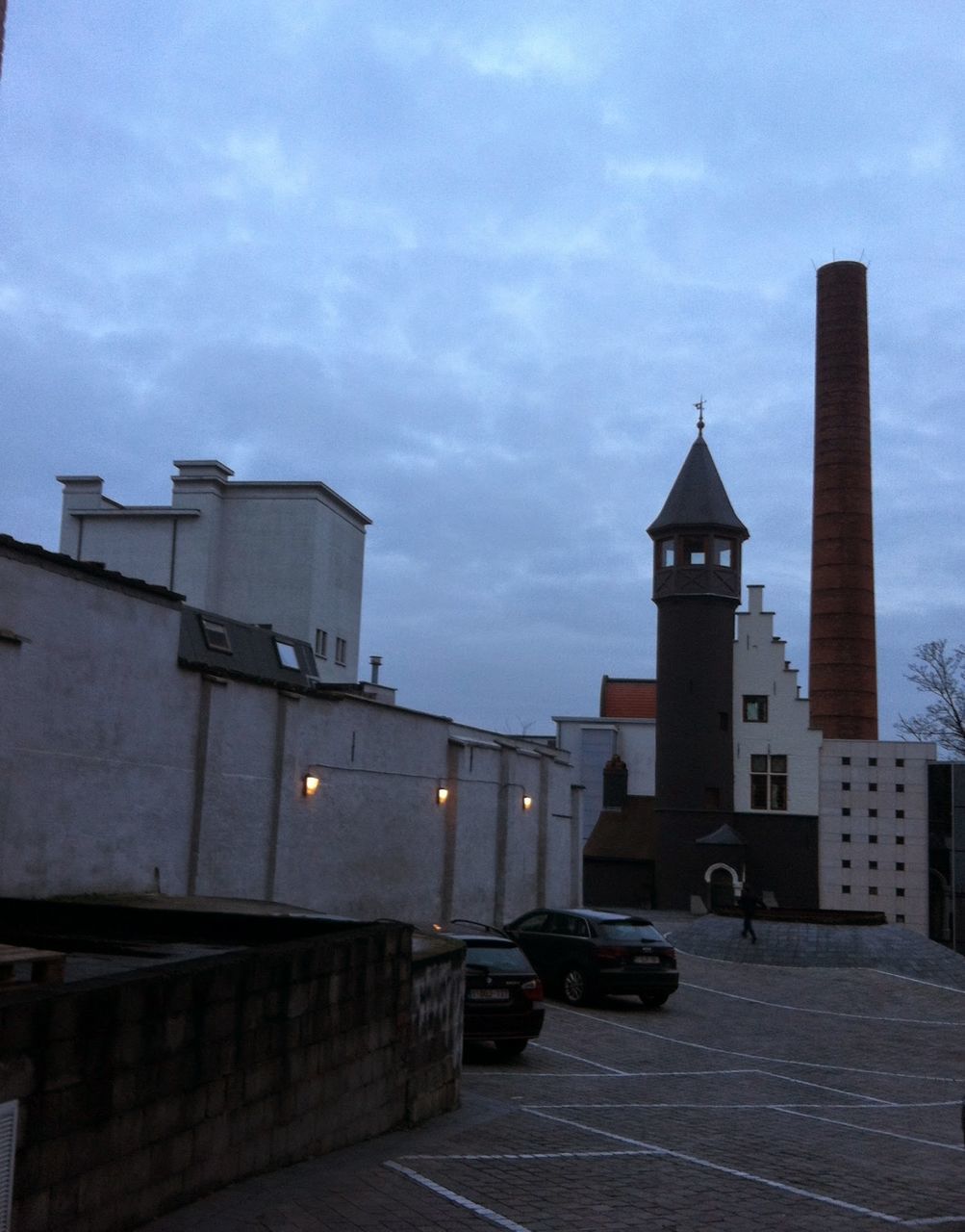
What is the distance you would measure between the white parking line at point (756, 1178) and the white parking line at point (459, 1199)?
8.26ft

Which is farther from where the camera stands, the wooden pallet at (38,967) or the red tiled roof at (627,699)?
the red tiled roof at (627,699)

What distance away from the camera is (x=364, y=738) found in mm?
21438

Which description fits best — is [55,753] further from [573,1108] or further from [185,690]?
[573,1108]

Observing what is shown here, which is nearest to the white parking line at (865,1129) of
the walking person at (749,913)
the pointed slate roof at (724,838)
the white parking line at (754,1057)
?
the white parking line at (754,1057)

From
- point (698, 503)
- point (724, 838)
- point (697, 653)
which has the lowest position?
point (724, 838)

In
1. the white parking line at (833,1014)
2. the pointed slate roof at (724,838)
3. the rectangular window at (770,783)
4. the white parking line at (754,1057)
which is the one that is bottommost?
the white parking line at (833,1014)

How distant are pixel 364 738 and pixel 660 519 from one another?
3089 centimetres

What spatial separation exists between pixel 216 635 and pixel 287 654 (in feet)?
9.96

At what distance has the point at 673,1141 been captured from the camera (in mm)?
10703

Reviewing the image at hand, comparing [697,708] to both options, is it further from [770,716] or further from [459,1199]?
[459,1199]

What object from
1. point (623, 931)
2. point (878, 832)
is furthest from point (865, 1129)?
point (878, 832)

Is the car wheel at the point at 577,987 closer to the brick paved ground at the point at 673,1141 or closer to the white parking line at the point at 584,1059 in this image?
the brick paved ground at the point at 673,1141

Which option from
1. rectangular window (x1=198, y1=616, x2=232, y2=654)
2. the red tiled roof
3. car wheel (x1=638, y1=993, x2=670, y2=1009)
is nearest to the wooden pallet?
rectangular window (x1=198, y1=616, x2=232, y2=654)

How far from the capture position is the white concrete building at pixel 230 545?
44500 mm
